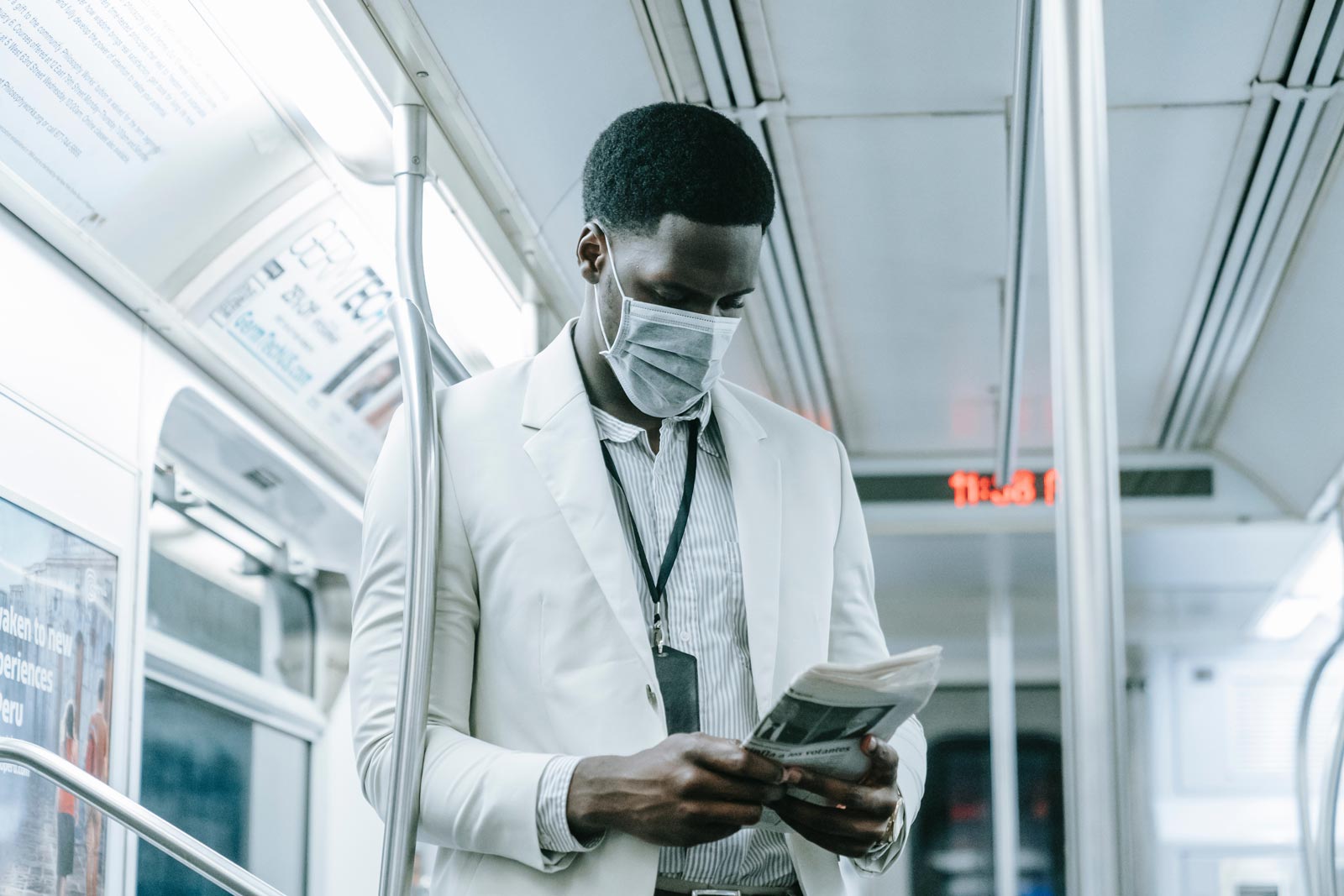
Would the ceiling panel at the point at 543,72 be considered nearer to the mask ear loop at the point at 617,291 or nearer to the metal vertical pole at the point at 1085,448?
the mask ear loop at the point at 617,291

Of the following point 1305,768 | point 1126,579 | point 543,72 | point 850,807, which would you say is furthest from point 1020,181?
point 1126,579

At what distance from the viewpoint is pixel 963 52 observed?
409cm

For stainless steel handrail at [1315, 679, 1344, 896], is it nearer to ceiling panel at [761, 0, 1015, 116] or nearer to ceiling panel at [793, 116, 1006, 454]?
ceiling panel at [793, 116, 1006, 454]

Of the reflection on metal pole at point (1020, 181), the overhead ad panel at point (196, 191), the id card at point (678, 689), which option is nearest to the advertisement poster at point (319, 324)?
the overhead ad panel at point (196, 191)

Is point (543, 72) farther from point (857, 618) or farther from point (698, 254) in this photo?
point (857, 618)

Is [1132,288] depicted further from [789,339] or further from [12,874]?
[12,874]

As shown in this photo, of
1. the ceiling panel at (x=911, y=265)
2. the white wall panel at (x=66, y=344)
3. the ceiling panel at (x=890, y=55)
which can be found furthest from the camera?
the ceiling panel at (x=911, y=265)

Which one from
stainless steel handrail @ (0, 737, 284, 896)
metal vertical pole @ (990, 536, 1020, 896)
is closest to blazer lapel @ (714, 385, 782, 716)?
stainless steel handrail @ (0, 737, 284, 896)

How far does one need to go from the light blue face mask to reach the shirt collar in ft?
0.07

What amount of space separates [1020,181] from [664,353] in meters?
1.79

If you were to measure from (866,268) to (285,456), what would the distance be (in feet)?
6.57

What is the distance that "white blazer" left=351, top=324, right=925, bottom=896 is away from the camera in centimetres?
166

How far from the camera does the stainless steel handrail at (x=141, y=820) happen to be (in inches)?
103

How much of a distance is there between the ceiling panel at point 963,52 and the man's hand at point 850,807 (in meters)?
2.47
